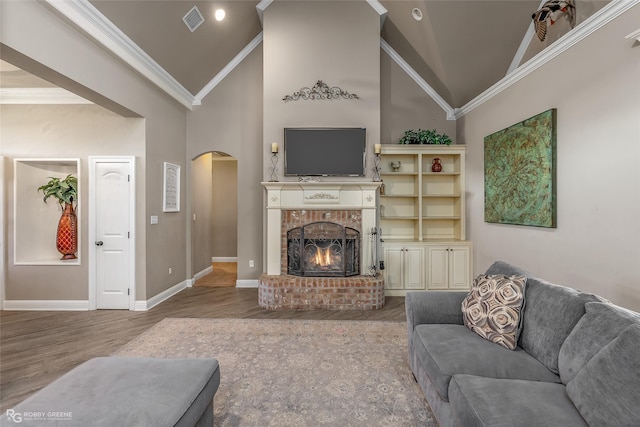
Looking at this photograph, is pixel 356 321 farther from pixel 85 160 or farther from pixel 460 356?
pixel 85 160

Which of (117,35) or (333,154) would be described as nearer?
(117,35)

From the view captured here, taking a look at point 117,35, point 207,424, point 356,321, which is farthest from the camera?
point 356,321

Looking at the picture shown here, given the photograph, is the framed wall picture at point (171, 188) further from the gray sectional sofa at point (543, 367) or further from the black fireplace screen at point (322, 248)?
the gray sectional sofa at point (543, 367)

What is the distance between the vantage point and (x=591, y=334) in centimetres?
143

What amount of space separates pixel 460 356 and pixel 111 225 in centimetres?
433

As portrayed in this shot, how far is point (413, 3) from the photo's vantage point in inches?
154

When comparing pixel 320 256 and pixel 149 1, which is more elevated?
pixel 149 1

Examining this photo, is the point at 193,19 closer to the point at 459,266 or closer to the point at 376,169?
the point at 376,169

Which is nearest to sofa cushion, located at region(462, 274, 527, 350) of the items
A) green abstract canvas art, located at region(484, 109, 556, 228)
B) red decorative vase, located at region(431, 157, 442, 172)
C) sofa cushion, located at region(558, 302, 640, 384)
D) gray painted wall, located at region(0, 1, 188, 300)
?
sofa cushion, located at region(558, 302, 640, 384)

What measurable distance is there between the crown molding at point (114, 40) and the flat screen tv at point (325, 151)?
1878mm

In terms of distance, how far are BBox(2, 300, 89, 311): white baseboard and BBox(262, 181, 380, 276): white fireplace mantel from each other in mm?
2521

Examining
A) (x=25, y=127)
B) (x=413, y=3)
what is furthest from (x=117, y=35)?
(x=413, y=3)

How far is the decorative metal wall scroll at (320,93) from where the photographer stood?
4465mm

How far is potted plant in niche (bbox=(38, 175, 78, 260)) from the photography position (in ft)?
13.0
